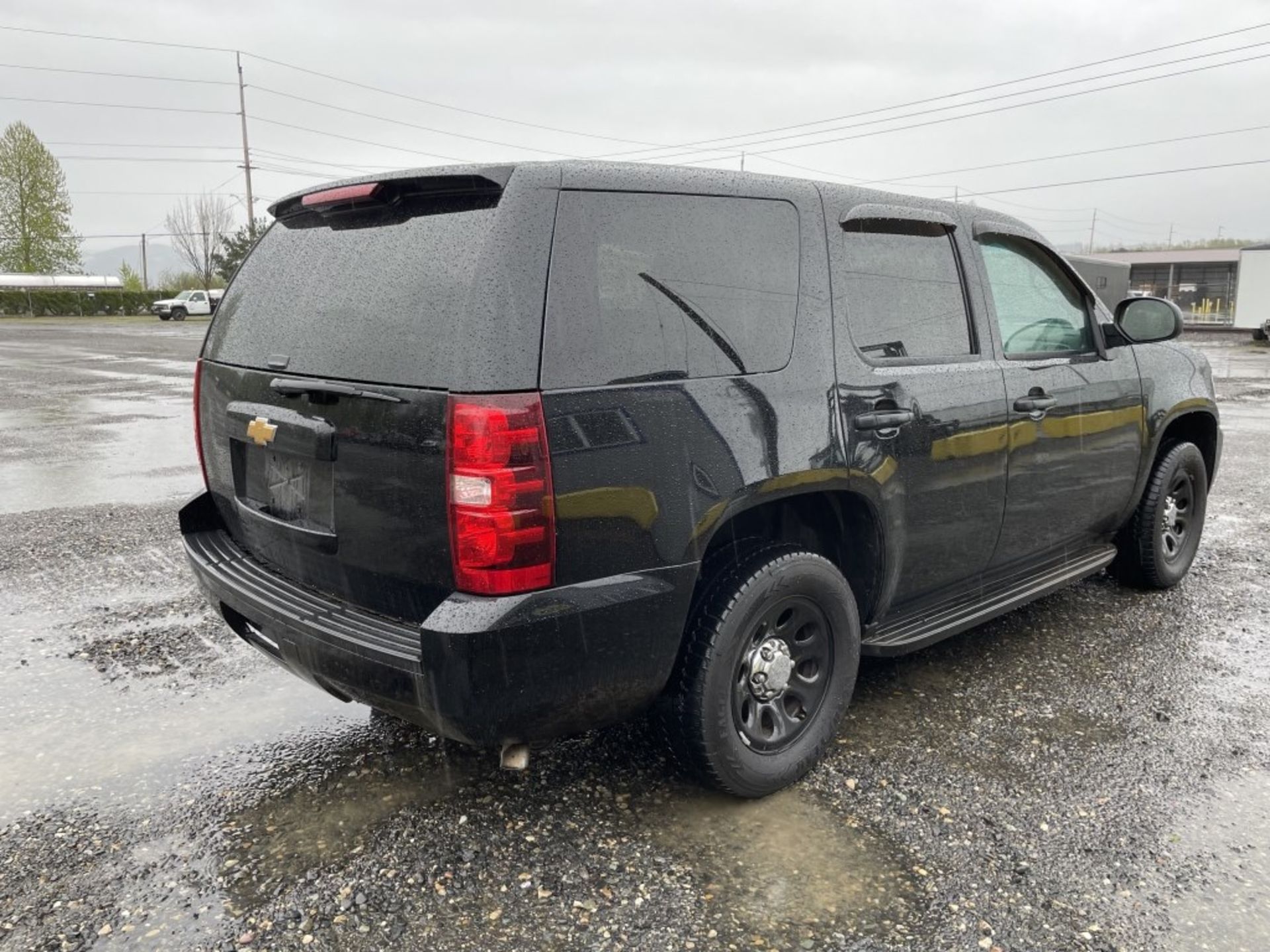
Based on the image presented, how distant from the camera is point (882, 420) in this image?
3131 mm

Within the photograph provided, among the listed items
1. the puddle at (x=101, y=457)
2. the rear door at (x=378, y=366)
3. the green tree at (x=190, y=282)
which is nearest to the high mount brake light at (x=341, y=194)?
the rear door at (x=378, y=366)

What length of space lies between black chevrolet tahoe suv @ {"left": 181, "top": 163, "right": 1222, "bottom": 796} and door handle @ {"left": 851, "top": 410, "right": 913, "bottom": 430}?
0.05 feet

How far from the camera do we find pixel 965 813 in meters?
2.90

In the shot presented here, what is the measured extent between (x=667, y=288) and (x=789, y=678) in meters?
1.27

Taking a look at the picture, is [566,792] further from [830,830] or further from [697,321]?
[697,321]

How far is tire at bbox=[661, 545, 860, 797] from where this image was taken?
2.76 meters

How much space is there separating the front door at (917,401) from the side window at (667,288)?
281 millimetres

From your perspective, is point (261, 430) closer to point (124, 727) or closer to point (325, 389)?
point (325, 389)

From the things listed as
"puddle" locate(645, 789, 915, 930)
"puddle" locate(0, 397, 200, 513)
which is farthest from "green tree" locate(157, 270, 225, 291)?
"puddle" locate(645, 789, 915, 930)

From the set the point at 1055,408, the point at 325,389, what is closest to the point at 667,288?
the point at 325,389

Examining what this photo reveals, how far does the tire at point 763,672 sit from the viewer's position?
2762 millimetres

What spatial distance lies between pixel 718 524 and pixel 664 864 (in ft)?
3.09

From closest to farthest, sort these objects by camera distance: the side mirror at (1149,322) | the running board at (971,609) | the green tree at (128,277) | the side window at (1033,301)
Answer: the running board at (971,609) < the side window at (1033,301) < the side mirror at (1149,322) < the green tree at (128,277)

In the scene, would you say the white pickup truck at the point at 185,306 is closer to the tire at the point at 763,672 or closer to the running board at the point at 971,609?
the running board at the point at 971,609
